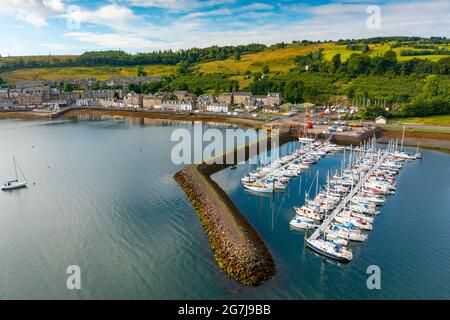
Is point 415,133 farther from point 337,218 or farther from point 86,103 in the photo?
point 86,103

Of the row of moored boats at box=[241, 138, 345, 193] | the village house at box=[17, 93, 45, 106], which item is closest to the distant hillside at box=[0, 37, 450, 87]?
the village house at box=[17, 93, 45, 106]

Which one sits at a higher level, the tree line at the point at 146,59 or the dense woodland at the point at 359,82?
the tree line at the point at 146,59

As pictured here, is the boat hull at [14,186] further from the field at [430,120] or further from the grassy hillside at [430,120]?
the grassy hillside at [430,120]

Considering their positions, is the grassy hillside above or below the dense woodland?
below

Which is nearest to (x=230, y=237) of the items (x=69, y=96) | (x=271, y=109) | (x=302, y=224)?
(x=302, y=224)

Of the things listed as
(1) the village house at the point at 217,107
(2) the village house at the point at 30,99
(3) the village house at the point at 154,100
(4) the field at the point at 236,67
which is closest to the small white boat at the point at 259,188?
(1) the village house at the point at 217,107

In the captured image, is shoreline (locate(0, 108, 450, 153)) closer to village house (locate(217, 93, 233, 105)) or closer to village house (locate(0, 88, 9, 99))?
village house (locate(217, 93, 233, 105))
